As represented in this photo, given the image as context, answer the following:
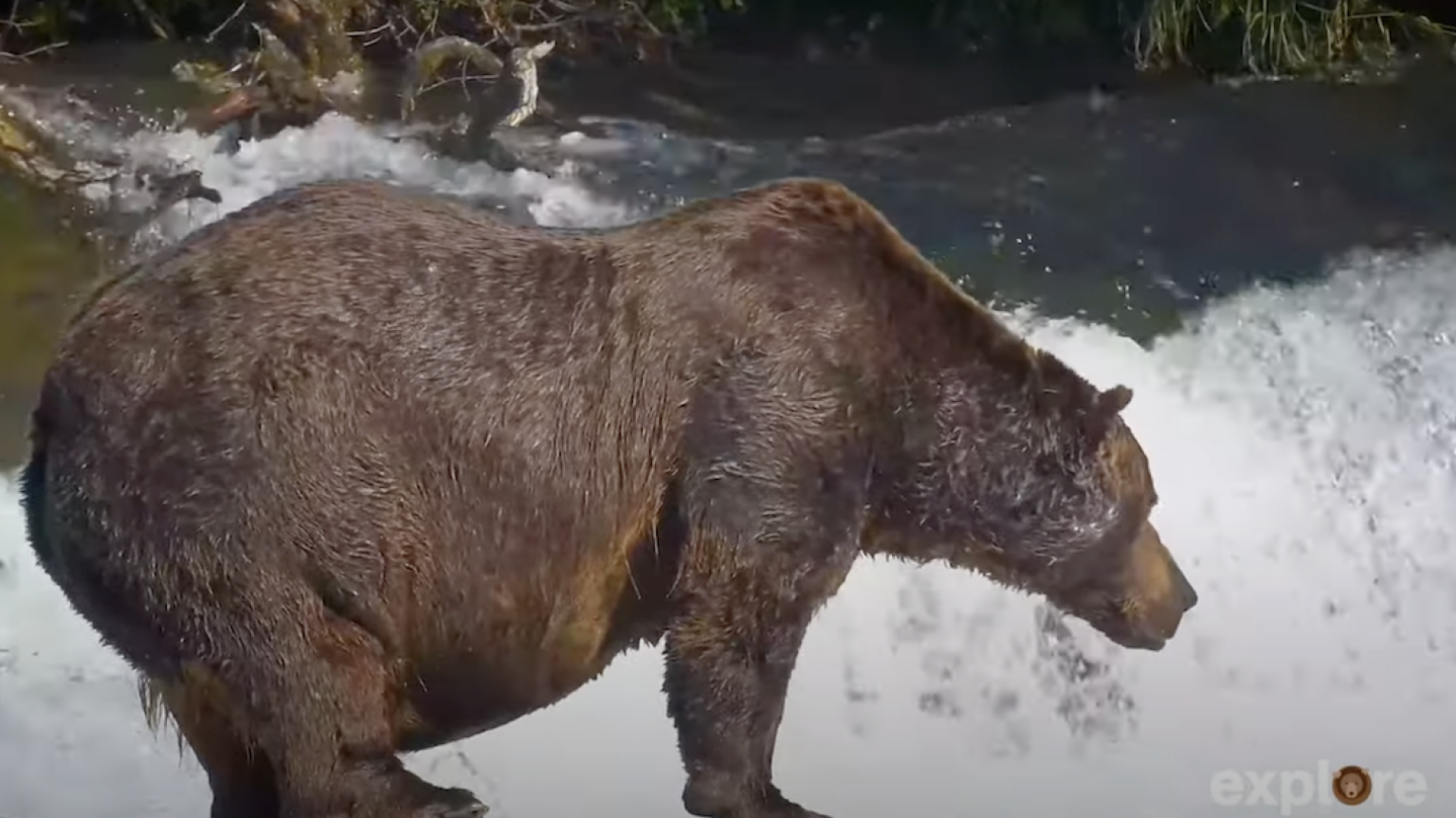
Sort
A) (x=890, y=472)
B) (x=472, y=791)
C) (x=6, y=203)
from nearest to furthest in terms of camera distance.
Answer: (x=890, y=472)
(x=472, y=791)
(x=6, y=203)

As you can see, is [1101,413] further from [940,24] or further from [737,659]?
[940,24]

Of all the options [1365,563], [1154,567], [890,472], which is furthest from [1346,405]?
[890,472]

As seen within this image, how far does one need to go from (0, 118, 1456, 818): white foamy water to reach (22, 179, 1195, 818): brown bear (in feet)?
0.40

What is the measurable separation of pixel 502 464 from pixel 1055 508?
0.63 meters

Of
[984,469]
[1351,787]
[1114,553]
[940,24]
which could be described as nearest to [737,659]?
[984,469]

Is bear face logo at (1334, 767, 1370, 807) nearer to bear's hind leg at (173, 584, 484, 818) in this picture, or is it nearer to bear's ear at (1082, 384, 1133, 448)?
bear's ear at (1082, 384, 1133, 448)

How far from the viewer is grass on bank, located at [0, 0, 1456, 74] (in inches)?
77.4

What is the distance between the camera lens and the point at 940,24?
81.5 inches

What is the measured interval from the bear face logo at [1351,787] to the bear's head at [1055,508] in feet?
0.92

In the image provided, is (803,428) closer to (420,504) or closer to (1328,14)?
(420,504)

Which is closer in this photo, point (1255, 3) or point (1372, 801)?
point (1372, 801)

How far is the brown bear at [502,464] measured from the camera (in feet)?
4.76

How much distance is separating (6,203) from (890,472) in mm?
1155

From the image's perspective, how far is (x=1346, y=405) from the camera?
195cm
